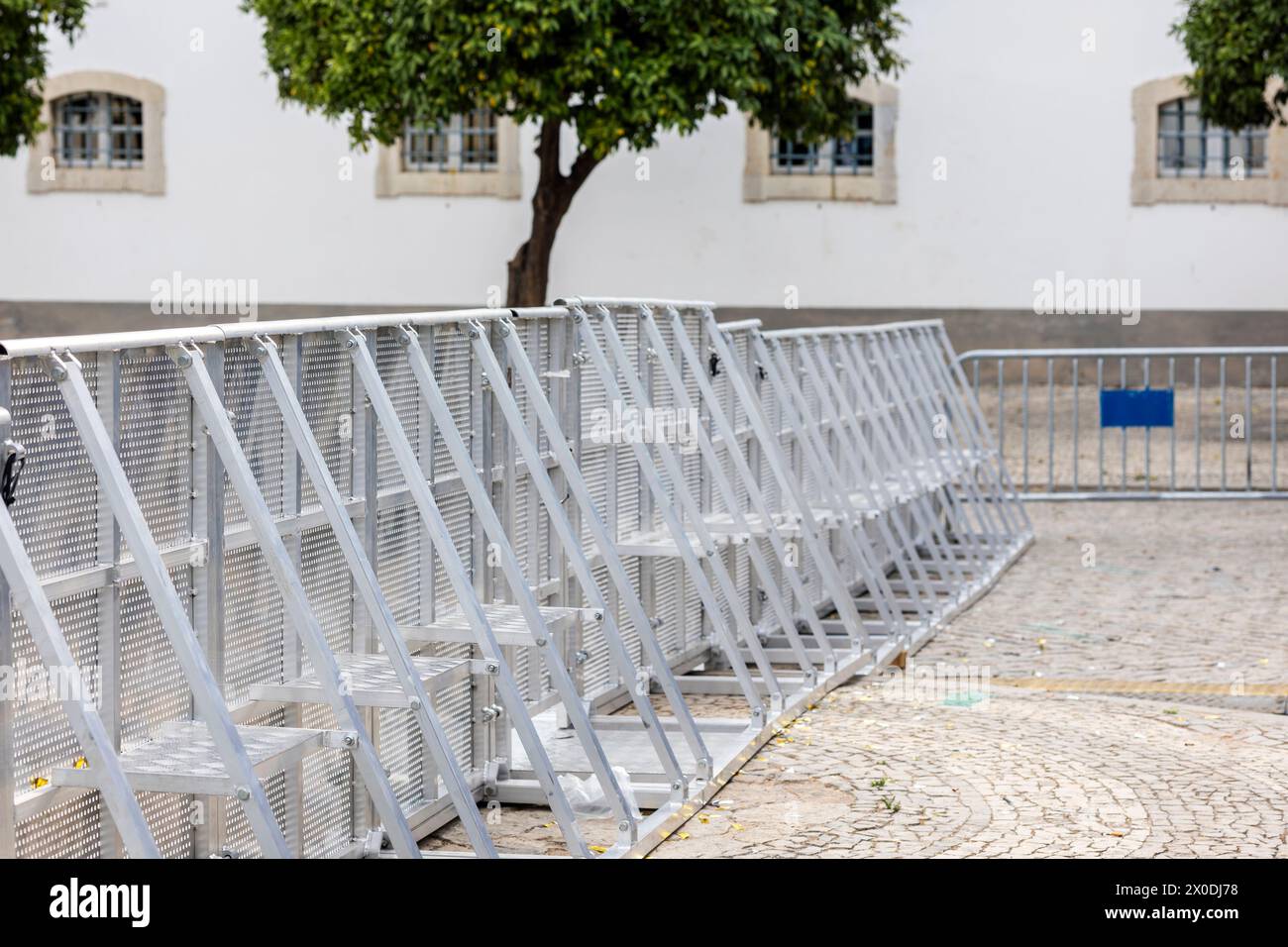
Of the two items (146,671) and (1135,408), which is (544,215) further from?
(146,671)

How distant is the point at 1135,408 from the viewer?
15406 mm

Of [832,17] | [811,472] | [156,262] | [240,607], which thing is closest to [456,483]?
[240,607]

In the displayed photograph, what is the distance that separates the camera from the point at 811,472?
35.5ft

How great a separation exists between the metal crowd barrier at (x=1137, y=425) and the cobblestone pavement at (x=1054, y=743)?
349 centimetres

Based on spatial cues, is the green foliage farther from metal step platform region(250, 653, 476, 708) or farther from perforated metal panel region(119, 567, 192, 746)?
perforated metal panel region(119, 567, 192, 746)

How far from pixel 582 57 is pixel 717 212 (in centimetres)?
652

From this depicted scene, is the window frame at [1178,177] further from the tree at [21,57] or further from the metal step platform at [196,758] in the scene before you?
the metal step platform at [196,758]

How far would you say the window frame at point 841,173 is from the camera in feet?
86.2

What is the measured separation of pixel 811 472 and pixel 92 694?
6.50m

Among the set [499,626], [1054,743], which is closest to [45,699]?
[499,626]

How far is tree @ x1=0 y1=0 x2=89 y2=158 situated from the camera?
20188mm

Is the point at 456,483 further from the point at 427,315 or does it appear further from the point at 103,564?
the point at 103,564

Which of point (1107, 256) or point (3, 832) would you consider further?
point (1107, 256)

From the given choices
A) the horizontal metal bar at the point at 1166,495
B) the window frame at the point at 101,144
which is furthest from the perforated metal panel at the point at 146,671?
the window frame at the point at 101,144
